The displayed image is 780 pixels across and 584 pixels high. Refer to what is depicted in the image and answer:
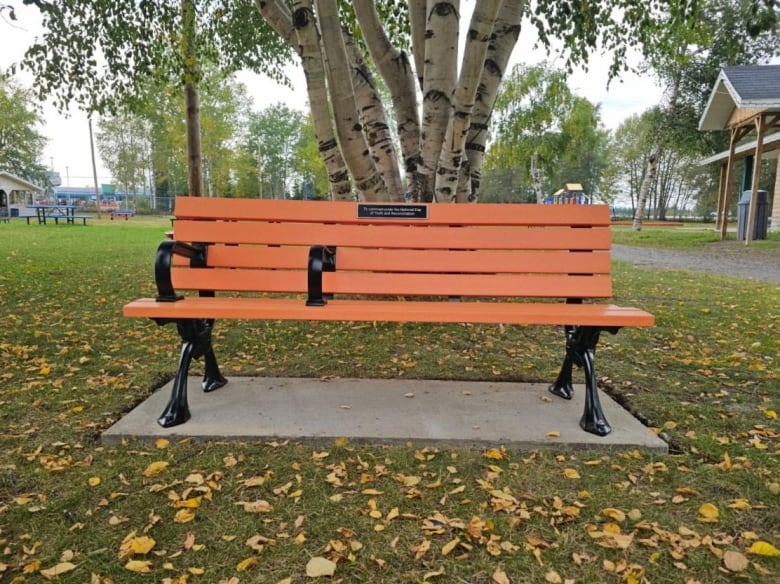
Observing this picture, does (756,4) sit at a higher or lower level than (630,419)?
higher

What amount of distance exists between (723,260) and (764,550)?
A: 11.9 meters

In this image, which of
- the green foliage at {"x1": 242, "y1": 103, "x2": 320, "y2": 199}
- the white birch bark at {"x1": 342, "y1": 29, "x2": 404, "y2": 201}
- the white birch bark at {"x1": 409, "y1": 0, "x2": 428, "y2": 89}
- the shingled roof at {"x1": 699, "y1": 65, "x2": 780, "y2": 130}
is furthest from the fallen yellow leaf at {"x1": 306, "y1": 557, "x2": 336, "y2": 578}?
the green foliage at {"x1": 242, "y1": 103, "x2": 320, "y2": 199}

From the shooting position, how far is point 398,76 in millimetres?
5348

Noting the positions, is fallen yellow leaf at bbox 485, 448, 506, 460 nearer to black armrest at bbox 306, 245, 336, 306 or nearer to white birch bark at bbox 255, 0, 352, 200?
black armrest at bbox 306, 245, 336, 306

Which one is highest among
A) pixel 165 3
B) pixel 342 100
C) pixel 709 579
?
pixel 165 3

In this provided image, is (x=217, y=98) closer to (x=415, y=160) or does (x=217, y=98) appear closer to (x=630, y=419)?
(x=415, y=160)

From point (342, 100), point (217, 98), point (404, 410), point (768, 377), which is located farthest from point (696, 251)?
point (217, 98)

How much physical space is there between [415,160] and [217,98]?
35.2 meters

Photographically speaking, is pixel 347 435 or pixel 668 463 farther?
pixel 347 435

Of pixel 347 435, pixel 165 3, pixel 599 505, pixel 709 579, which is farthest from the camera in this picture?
pixel 165 3

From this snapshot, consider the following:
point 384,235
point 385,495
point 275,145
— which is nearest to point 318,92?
point 384,235

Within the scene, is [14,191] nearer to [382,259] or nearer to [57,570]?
[382,259]

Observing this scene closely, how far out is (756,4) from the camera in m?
4.33

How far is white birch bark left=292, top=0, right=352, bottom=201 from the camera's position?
4.29 meters
